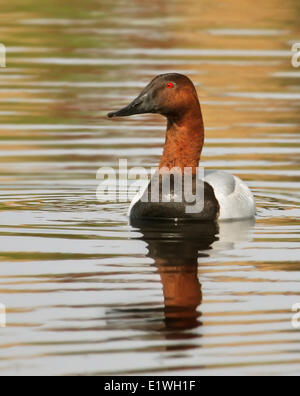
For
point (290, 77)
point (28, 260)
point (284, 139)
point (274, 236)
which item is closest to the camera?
point (28, 260)

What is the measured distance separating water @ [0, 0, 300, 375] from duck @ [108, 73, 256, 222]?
0.84 ft

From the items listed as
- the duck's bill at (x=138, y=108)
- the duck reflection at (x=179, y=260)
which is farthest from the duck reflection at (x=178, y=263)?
the duck's bill at (x=138, y=108)

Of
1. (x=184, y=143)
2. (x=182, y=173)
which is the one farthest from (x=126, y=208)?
(x=184, y=143)

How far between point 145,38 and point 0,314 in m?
15.1

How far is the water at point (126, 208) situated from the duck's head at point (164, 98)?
994 millimetres

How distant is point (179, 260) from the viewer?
1099cm

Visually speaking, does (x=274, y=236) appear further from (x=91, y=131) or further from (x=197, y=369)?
Result: (x=91, y=131)

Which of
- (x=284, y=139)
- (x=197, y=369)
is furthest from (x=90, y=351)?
(x=284, y=139)

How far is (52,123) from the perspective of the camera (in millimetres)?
17062

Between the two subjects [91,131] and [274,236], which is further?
[91,131]

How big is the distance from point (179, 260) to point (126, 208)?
2.41m

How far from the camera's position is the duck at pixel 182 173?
12609mm

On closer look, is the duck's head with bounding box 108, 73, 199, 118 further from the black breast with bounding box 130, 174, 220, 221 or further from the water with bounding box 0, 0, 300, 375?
the water with bounding box 0, 0, 300, 375

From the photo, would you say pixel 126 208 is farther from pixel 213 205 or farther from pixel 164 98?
pixel 164 98
